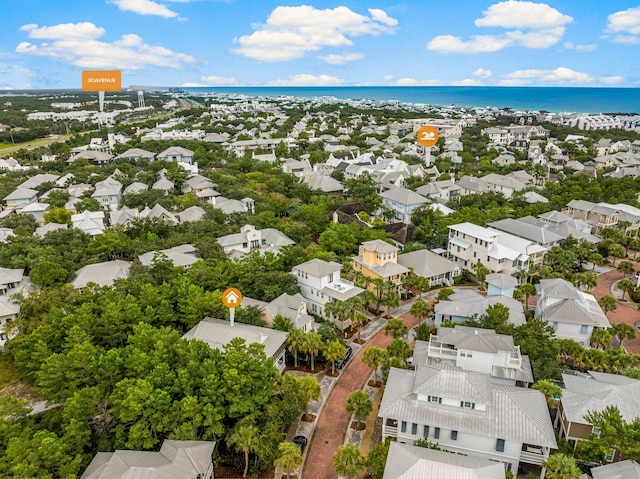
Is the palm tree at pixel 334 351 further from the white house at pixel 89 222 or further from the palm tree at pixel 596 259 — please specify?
the white house at pixel 89 222

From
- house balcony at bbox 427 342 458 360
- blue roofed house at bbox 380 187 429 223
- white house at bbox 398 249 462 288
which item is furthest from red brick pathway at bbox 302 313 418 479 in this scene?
blue roofed house at bbox 380 187 429 223

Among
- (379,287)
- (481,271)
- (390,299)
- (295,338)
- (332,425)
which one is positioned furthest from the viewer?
(481,271)

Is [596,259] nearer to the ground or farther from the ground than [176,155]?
nearer to the ground

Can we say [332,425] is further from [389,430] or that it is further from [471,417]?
[471,417]

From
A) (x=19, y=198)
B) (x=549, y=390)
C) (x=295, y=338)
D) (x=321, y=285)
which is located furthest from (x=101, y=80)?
(x=549, y=390)

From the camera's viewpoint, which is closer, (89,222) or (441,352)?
(441,352)

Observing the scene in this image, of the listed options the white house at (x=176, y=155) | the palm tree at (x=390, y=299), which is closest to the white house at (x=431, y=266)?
the palm tree at (x=390, y=299)

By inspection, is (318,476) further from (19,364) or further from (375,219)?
(375,219)
